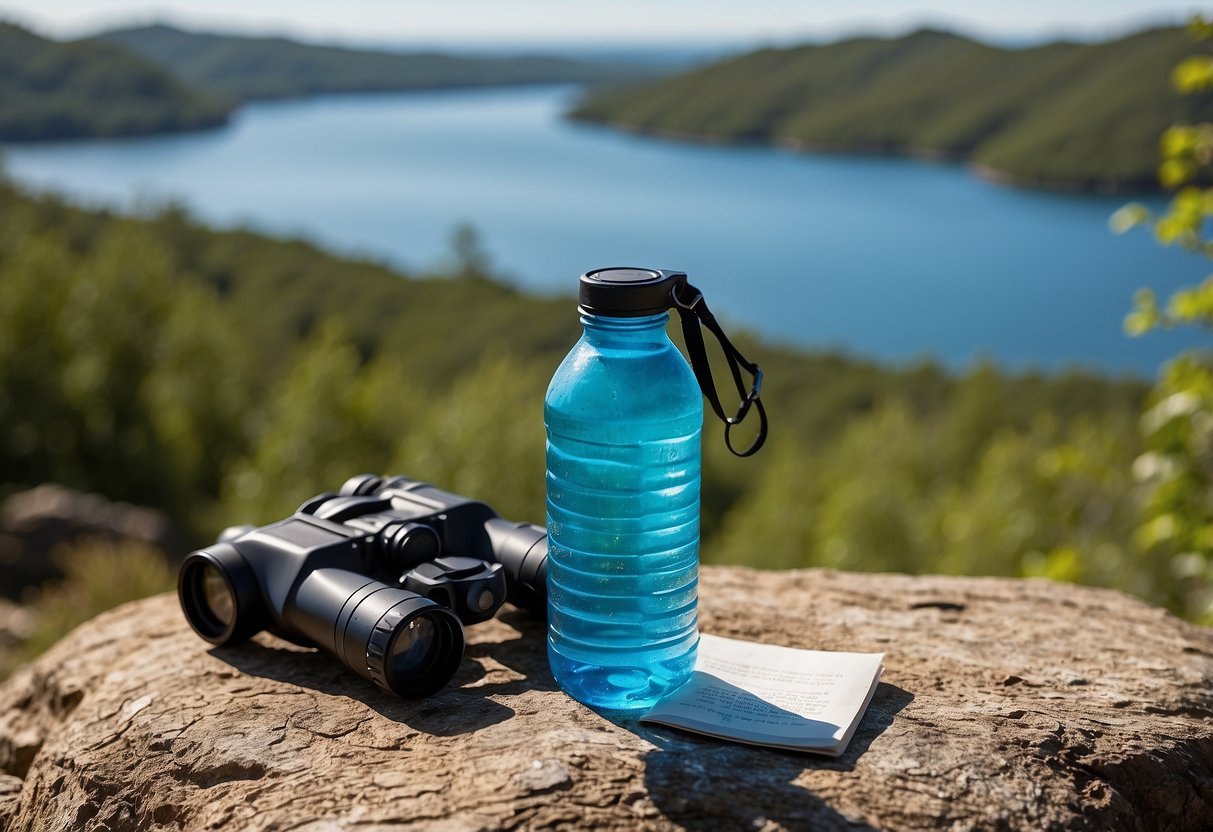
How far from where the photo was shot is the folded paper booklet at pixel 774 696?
252cm

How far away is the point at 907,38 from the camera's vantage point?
8100cm

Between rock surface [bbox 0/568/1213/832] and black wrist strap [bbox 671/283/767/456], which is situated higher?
black wrist strap [bbox 671/283/767/456]

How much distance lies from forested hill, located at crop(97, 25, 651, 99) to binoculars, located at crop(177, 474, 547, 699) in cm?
4020

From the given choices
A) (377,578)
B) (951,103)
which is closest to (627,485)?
(377,578)

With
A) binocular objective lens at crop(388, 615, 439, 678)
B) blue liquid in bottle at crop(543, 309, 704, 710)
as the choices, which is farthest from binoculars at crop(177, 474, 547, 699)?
A: blue liquid in bottle at crop(543, 309, 704, 710)

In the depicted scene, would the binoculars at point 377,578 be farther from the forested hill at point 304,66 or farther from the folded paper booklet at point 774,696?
the forested hill at point 304,66

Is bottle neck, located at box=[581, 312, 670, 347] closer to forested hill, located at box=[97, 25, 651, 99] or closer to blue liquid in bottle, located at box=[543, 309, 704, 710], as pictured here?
blue liquid in bottle, located at box=[543, 309, 704, 710]

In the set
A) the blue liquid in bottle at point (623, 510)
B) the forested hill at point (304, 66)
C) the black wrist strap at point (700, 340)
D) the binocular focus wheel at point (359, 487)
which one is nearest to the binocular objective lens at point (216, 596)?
the binocular focus wheel at point (359, 487)

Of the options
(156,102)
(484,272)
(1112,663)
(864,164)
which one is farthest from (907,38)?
(1112,663)

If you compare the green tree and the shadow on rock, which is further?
the green tree

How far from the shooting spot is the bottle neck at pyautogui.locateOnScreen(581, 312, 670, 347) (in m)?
2.54

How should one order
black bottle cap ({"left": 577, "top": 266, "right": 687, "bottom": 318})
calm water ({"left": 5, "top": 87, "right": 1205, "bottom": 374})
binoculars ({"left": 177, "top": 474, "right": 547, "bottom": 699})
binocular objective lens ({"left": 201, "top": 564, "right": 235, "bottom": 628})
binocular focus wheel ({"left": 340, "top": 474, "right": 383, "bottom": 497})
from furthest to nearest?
calm water ({"left": 5, "top": 87, "right": 1205, "bottom": 374}), binocular focus wheel ({"left": 340, "top": 474, "right": 383, "bottom": 497}), binocular objective lens ({"left": 201, "top": 564, "right": 235, "bottom": 628}), binoculars ({"left": 177, "top": 474, "right": 547, "bottom": 699}), black bottle cap ({"left": 577, "top": 266, "right": 687, "bottom": 318})

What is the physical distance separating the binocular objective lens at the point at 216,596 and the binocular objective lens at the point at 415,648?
68 centimetres

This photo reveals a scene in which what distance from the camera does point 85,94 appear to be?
33781 millimetres
